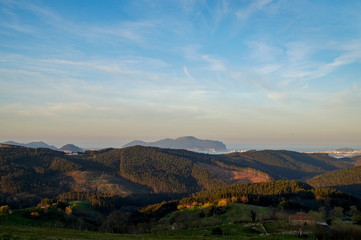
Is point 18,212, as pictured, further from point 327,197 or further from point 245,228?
point 327,197

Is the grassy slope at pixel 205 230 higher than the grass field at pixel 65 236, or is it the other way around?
the grass field at pixel 65 236

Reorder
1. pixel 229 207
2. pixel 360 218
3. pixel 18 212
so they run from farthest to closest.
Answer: pixel 229 207
pixel 18 212
pixel 360 218

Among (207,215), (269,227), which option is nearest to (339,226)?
(269,227)

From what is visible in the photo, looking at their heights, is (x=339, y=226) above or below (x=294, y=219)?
above

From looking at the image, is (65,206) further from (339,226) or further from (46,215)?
(339,226)

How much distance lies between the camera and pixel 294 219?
246ft

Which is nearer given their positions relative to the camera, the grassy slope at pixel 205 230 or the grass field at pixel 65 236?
the grass field at pixel 65 236

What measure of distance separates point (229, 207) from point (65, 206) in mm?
98674

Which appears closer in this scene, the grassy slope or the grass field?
the grass field

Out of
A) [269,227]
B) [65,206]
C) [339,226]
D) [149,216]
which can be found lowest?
[149,216]

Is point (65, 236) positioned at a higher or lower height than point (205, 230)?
higher

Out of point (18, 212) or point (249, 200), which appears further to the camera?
point (249, 200)

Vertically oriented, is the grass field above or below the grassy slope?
above

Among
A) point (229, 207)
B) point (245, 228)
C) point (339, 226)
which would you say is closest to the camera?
point (339, 226)
